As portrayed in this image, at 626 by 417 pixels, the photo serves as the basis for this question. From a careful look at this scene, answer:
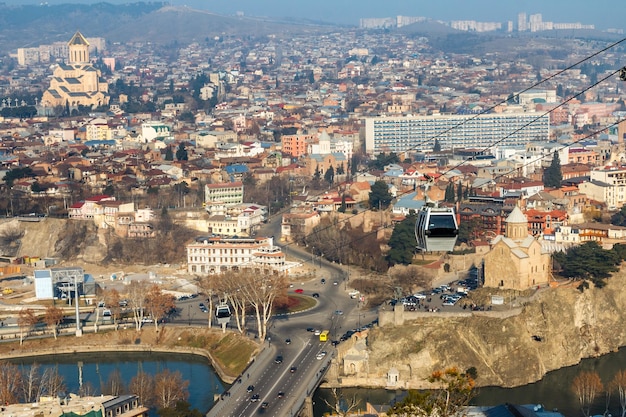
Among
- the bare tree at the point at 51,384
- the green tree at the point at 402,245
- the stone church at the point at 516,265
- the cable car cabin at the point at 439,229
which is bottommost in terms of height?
the bare tree at the point at 51,384

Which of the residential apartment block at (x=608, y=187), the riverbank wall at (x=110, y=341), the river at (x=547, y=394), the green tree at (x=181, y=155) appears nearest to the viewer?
the river at (x=547, y=394)

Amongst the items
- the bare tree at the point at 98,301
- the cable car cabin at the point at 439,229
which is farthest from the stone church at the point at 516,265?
the cable car cabin at the point at 439,229

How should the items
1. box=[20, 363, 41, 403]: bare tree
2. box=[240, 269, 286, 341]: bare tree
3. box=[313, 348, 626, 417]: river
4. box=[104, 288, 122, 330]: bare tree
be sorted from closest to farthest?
box=[20, 363, 41, 403]: bare tree
box=[313, 348, 626, 417]: river
box=[240, 269, 286, 341]: bare tree
box=[104, 288, 122, 330]: bare tree

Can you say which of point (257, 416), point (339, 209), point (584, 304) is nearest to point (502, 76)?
point (339, 209)

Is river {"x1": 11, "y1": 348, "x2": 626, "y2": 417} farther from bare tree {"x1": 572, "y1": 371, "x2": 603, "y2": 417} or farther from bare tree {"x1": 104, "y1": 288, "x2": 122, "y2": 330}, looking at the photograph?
bare tree {"x1": 104, "y1": 288, "x2": 122, "y2": 330}

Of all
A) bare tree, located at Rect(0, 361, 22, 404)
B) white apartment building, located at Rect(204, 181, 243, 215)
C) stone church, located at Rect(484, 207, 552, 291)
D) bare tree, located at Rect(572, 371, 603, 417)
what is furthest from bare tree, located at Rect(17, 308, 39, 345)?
white apartment building, located at Rect(204, 181, 243, 215)

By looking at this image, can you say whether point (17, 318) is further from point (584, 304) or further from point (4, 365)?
point (584, 304)

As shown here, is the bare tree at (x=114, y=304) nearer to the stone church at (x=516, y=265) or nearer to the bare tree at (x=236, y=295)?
the bare tree at (x=236, y=295)
